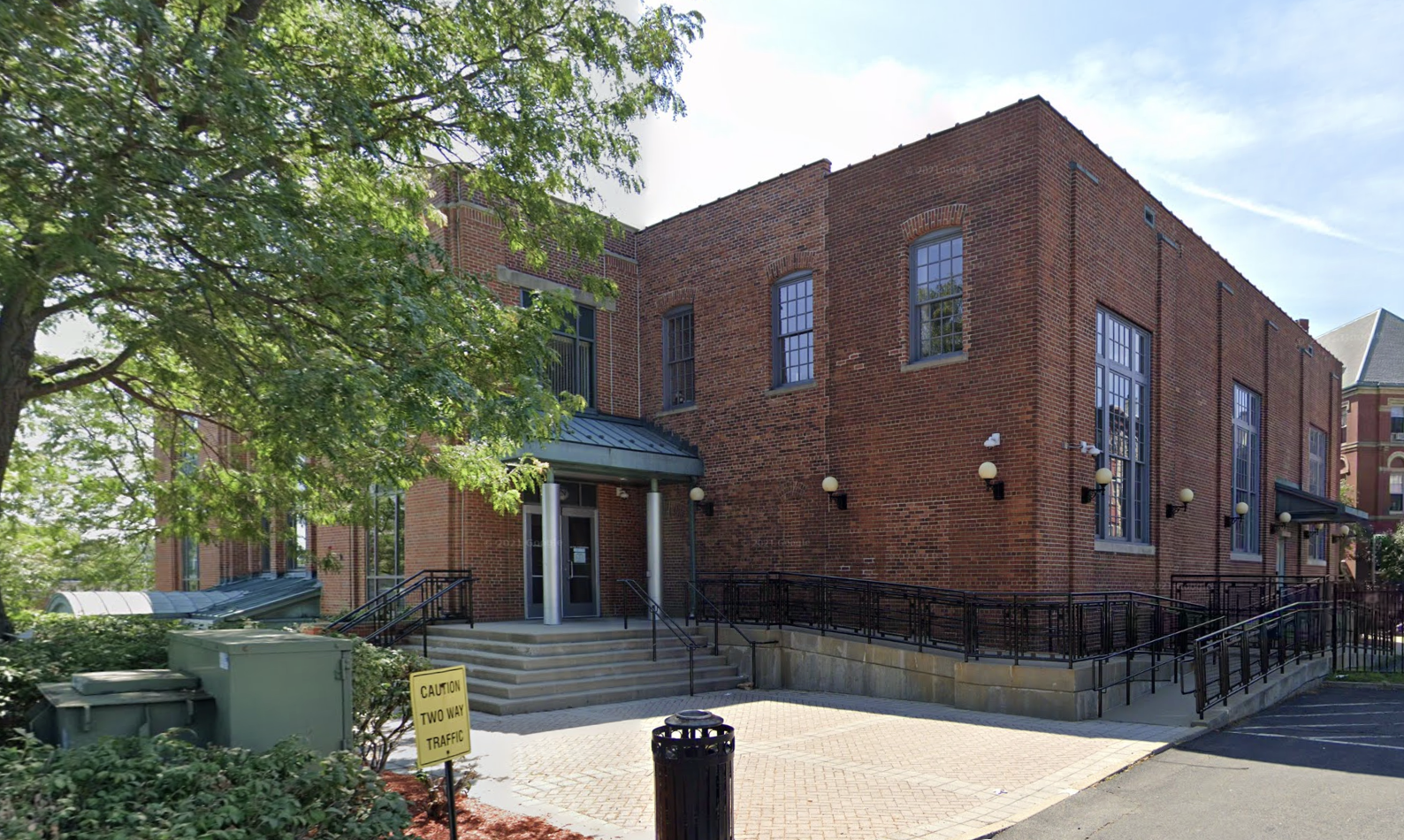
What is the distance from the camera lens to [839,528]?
16.2 m

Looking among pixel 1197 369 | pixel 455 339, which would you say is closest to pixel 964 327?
pixel 1197 369

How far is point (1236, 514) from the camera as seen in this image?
67.9ft

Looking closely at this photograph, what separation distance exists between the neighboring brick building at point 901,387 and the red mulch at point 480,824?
29.2 ft

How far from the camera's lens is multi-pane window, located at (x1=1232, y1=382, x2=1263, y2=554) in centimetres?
2169

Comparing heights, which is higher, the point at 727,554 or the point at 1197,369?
the point at 1197,369

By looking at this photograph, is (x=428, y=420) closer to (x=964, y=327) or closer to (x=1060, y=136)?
(x=964, y=327)

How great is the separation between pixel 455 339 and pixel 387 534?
426 inches

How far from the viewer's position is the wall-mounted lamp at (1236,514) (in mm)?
20125

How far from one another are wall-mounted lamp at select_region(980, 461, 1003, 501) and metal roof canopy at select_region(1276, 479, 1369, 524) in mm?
13806

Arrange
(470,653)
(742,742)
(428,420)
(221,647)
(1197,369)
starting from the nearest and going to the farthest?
(221,647), (428,420), (742,742), (470,653), (1197,369)

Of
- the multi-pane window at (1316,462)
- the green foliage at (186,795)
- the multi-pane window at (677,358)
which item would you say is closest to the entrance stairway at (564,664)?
the multi-pane window at (677,358)

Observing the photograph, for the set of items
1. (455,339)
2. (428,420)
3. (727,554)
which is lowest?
(727,554)

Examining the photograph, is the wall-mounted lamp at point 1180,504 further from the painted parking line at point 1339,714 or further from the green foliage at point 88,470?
the green foliage at point 88,470

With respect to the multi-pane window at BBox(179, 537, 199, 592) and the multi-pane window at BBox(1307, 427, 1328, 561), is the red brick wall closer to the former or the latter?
the multi-pane window at BBox(1307, 427, 1328, 561)
